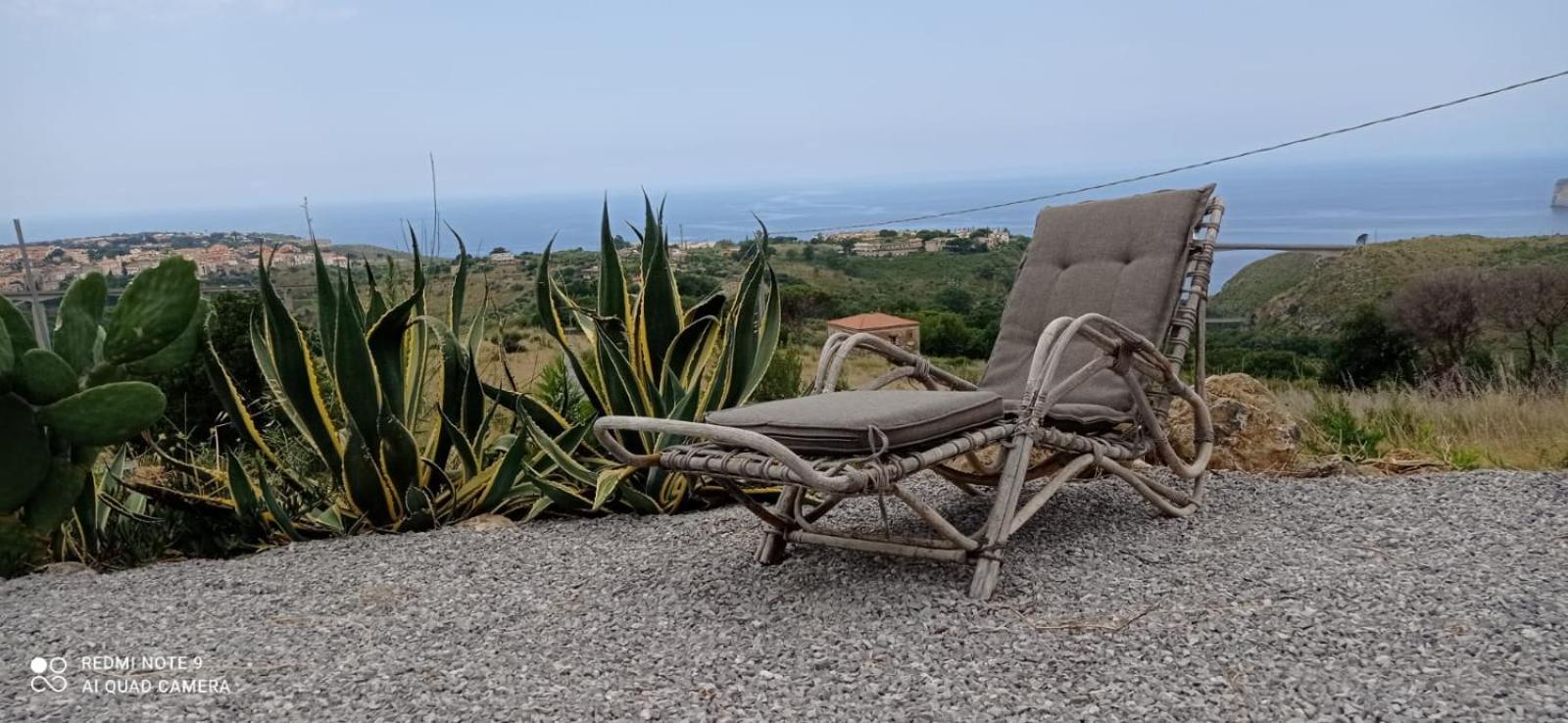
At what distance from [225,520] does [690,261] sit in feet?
7.89

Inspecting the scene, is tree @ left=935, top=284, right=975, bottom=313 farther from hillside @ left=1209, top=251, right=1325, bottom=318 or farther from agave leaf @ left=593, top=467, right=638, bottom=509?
agave leaf @ left=593, top=467, right=638, bottom=509

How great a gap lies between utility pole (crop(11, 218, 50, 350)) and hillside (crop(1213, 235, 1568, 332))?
7.77 m

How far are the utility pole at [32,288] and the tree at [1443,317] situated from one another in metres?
8.35

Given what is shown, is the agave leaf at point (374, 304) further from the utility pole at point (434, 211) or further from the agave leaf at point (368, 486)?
the agave leaf at point (368, 486)

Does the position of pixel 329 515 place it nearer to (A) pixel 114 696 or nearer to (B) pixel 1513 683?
(A) pixel 114 696

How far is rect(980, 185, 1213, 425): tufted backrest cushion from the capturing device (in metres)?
3.37

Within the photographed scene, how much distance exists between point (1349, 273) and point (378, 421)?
27.6ft

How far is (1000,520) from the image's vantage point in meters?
2.61

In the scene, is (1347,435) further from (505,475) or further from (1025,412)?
(505,475)

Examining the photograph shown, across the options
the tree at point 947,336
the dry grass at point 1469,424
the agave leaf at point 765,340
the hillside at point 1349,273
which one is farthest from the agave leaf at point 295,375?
the hillside at point 1349,273

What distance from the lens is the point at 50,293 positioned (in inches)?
182

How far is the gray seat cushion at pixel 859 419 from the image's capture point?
248 centimetres

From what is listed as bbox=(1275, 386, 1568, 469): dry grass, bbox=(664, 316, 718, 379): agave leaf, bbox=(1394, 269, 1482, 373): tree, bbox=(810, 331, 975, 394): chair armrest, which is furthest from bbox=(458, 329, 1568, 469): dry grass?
bbox=(1394, 269, 1482, 373): tree

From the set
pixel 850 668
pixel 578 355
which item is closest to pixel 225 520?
pixel 578 355
